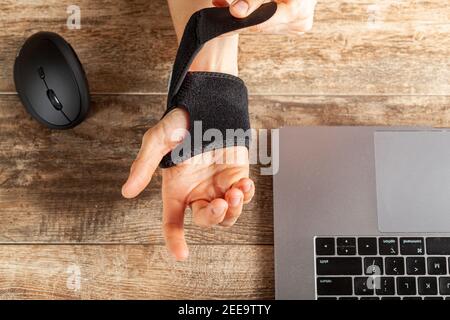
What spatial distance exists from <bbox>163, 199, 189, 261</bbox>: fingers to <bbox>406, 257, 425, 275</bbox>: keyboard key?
10.5 inches

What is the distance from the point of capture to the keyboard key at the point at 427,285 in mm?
699

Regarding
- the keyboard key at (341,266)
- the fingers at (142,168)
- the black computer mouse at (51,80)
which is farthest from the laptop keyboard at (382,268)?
the black computer mouse at (51,80)

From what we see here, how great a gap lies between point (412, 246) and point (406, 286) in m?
0.05

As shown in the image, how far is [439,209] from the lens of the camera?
722 mm

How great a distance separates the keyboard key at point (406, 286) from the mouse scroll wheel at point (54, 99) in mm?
464

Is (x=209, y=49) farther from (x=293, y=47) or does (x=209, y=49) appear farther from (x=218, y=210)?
(x=218, y=210)

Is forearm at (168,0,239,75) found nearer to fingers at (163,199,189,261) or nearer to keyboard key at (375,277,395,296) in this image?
fingers at (163,199,189,261)

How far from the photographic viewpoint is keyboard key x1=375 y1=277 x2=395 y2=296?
700mm

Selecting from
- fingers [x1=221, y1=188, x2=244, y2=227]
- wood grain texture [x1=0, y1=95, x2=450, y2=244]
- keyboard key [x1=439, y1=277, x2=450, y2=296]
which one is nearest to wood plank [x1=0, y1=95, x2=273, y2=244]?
wood grain texture [x1=0, y1=95, x2=450, y2=244]

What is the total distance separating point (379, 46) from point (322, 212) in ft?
0.79

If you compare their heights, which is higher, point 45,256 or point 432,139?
point 432,139

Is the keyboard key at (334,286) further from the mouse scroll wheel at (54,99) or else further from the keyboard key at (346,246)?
the mouse scroll wheel at (54,99)
